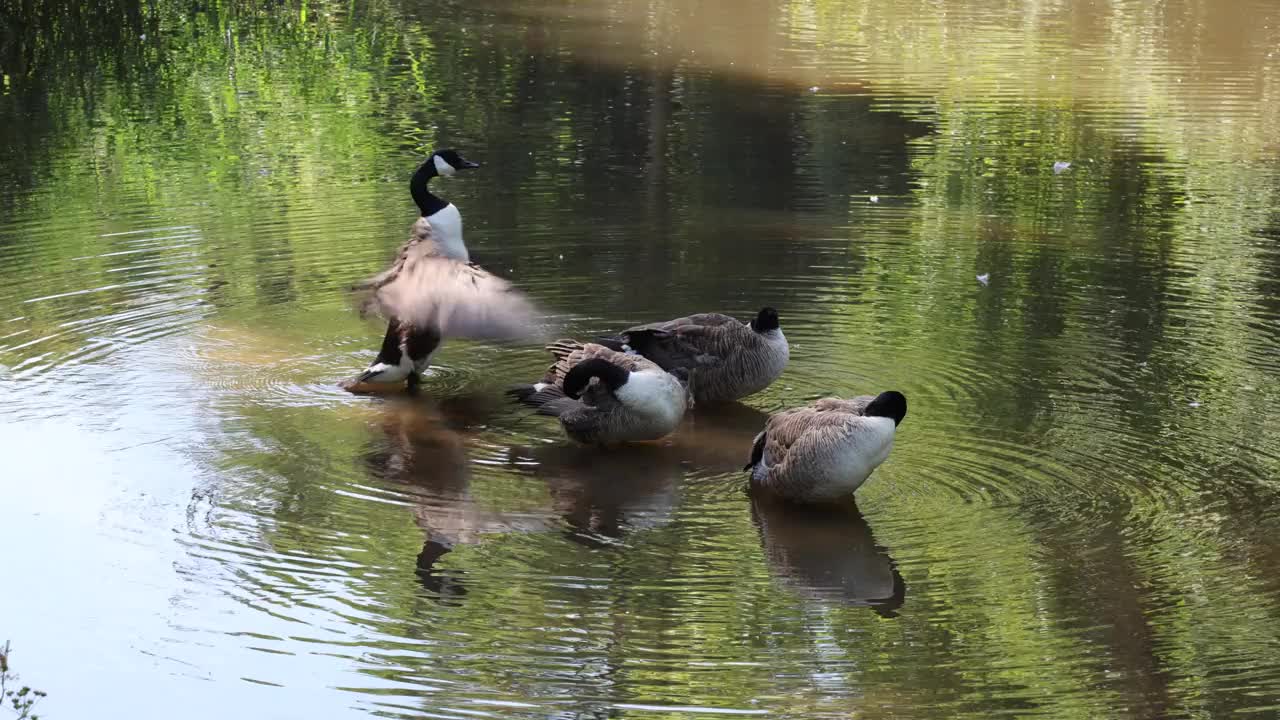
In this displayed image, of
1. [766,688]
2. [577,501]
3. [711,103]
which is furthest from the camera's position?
[711,103]

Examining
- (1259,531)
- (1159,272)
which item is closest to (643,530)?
(1259,531)

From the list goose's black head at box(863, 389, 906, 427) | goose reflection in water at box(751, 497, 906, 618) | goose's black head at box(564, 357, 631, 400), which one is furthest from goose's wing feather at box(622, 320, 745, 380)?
goose's black head at box(863, 389, 906, 427)

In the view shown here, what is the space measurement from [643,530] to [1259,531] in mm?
3135

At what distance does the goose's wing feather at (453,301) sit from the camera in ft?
31.0

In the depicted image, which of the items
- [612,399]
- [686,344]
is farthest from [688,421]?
[612,399]

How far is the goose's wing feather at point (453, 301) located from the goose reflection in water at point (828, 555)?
80.6 inches

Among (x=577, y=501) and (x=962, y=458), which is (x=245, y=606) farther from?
(x=962, y=458)

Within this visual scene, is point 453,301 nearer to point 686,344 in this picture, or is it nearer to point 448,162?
point 686,344

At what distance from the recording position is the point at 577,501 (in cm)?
843

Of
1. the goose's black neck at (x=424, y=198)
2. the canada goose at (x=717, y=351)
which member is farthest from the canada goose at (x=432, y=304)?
the canada goose at (x=717, y=351)

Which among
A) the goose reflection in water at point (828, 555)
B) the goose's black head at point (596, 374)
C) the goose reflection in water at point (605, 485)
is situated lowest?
the goose reflection in water at point (828, 555)

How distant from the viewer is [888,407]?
7875mm

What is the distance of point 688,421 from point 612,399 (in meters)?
1.04

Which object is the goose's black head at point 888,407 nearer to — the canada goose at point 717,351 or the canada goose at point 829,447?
the canada goose at point 829,447
